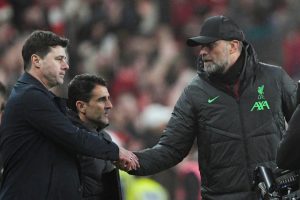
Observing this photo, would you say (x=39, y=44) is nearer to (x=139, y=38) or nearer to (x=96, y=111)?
(x=96, y=111)

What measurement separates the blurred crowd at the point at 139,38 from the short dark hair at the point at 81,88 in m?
5.14

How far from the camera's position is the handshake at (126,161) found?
657cm

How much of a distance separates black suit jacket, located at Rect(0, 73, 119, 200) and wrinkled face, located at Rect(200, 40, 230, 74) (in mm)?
1017

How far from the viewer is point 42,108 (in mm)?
6289

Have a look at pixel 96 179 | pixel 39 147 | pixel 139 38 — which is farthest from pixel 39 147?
pixel 139 38

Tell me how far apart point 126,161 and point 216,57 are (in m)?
0.96

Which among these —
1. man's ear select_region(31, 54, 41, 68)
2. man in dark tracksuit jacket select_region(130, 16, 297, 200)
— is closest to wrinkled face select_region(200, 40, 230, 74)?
man in dark tracksuit jacket select_region(130, 16, 297, 200)

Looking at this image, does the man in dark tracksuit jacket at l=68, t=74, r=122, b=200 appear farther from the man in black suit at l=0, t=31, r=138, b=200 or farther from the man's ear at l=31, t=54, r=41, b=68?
the man's ear at l=31, t=54, r=41, b=68

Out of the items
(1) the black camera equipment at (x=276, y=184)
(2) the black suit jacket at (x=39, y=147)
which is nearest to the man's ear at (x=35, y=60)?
(2) the black suit jacket at (x=39, y=147)

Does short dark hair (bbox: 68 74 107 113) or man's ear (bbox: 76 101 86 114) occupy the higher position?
short dark hair (bbox: 68 74 107 113)

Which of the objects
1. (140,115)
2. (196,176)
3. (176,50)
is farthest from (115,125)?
(196,176)

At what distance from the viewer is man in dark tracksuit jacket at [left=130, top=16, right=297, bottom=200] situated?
265 inches

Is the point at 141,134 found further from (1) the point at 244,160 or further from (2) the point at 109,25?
(1) the point at 244,160

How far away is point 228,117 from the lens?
22.3ft
